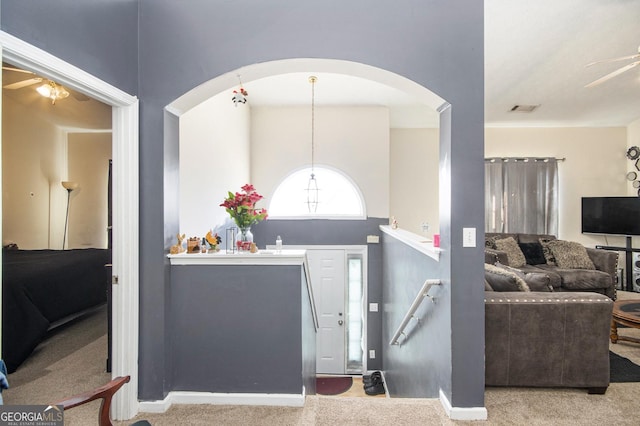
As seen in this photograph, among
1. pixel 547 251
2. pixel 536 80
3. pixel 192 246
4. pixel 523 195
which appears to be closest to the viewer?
pixel 192 246

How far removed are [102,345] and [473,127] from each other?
3.73m

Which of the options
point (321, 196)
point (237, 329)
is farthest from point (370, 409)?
point (321, 196)

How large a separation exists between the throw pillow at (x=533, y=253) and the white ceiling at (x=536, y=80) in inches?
90.2

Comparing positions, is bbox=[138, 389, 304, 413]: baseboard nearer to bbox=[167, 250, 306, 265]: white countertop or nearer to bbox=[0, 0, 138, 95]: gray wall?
bbox=[167, 250, 306, 265]: white countertop

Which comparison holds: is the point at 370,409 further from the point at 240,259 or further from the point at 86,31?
the point at 86,31

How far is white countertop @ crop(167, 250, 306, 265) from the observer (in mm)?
2299

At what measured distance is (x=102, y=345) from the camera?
3.14 m

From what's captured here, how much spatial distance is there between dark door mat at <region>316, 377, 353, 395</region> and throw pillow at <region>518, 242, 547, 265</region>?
3.63 metres

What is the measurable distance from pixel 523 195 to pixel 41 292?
7.30m

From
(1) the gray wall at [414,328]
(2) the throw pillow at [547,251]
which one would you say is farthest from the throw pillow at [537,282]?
(2) the throw pillow at [547,251]

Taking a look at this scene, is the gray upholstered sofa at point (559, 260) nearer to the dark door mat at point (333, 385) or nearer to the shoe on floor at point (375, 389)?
the shoe on floor at point (375, 389)

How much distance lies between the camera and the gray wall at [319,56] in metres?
2.14

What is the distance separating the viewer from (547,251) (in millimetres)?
5539

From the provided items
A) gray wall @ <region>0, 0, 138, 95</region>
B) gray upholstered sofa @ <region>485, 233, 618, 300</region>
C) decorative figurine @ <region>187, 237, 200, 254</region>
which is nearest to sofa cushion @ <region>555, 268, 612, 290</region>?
gray upholstered sofa @ <region>485, 233, 618, 300</region>
